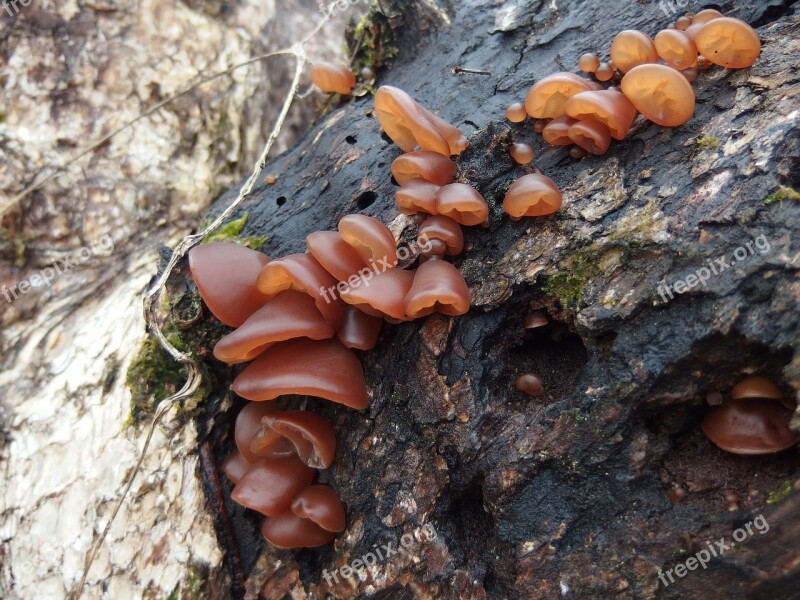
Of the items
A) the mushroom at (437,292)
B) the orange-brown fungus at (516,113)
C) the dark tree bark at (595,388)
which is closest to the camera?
the dark tree bark at (595,388)

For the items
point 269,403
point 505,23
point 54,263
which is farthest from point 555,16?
point 54,263

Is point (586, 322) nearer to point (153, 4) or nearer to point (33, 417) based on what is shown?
point (33, 417)

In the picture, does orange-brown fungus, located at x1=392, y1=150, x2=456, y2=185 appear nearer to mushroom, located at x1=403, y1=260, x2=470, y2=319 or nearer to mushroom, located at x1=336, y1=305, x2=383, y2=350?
mushroom, located at x1=403, y1=260, x2=470, y2=319

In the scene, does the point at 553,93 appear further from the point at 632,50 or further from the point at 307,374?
the point at 307,374

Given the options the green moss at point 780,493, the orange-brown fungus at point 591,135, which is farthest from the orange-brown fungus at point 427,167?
the green moss at point 780,493

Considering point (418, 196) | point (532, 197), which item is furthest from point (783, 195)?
point (418, 196)

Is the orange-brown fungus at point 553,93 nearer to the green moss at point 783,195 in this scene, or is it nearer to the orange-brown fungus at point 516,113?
the orange-brown fungus at point 516,113
